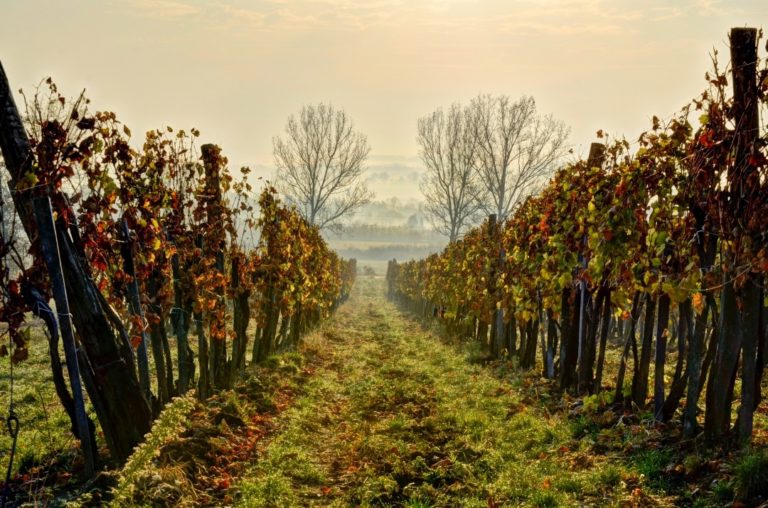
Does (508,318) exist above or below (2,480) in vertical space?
above

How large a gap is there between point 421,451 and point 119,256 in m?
4.58

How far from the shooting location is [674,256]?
6.57 meters

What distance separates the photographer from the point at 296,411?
8.96 meters

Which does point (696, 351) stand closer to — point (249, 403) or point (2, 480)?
point (249, 403)

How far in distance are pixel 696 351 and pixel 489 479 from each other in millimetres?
2633

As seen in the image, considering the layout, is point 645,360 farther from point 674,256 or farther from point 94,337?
point 94,337

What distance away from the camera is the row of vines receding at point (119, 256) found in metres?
5.23

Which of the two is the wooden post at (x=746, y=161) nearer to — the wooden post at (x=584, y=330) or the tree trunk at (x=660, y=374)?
the tree trunk at (x=660, y=374)

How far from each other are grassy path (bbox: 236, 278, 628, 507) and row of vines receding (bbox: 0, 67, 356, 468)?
1619mm

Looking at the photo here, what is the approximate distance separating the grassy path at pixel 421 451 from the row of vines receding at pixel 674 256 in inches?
48.8

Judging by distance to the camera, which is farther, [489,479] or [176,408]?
[176,408]

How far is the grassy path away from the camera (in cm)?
561

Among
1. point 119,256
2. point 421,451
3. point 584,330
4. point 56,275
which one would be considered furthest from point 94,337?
point 584,330

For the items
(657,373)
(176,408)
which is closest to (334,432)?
(176,408)
